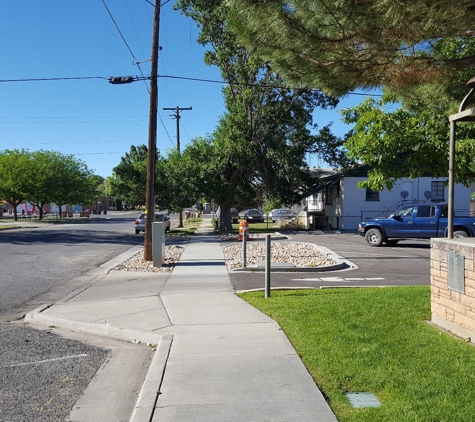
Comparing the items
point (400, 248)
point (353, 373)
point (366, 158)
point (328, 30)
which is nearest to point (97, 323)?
point (353, 373)

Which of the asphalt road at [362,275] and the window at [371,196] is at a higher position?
the window at [371,196]

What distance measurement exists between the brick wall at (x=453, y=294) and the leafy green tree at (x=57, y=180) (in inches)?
2154

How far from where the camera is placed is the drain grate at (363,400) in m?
4.43

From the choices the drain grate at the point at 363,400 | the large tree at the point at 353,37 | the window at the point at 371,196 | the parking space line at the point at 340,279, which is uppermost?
the large tree at the point at 353,37

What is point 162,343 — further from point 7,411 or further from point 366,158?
point 366,158

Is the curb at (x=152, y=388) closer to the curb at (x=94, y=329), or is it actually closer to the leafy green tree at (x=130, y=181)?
the curb at (x=94, y=329)

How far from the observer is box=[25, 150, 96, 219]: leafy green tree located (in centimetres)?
5750

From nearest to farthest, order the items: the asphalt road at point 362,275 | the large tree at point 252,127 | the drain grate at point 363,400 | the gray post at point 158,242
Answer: the drain grate at point 363,400 < the asphalt road at point 362,275 < the gray post at point 158,242 < the large tree at point 252,127

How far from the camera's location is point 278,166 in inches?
1229

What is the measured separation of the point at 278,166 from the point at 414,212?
11.4 metres

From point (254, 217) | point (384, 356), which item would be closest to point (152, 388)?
point (384, 356)

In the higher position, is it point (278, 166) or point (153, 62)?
point (153, 62)

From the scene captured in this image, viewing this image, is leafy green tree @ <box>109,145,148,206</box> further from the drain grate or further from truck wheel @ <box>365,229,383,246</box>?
the drain grate

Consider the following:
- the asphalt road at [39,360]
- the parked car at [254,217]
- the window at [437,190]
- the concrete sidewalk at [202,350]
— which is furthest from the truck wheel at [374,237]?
the parked car at [254,217]
